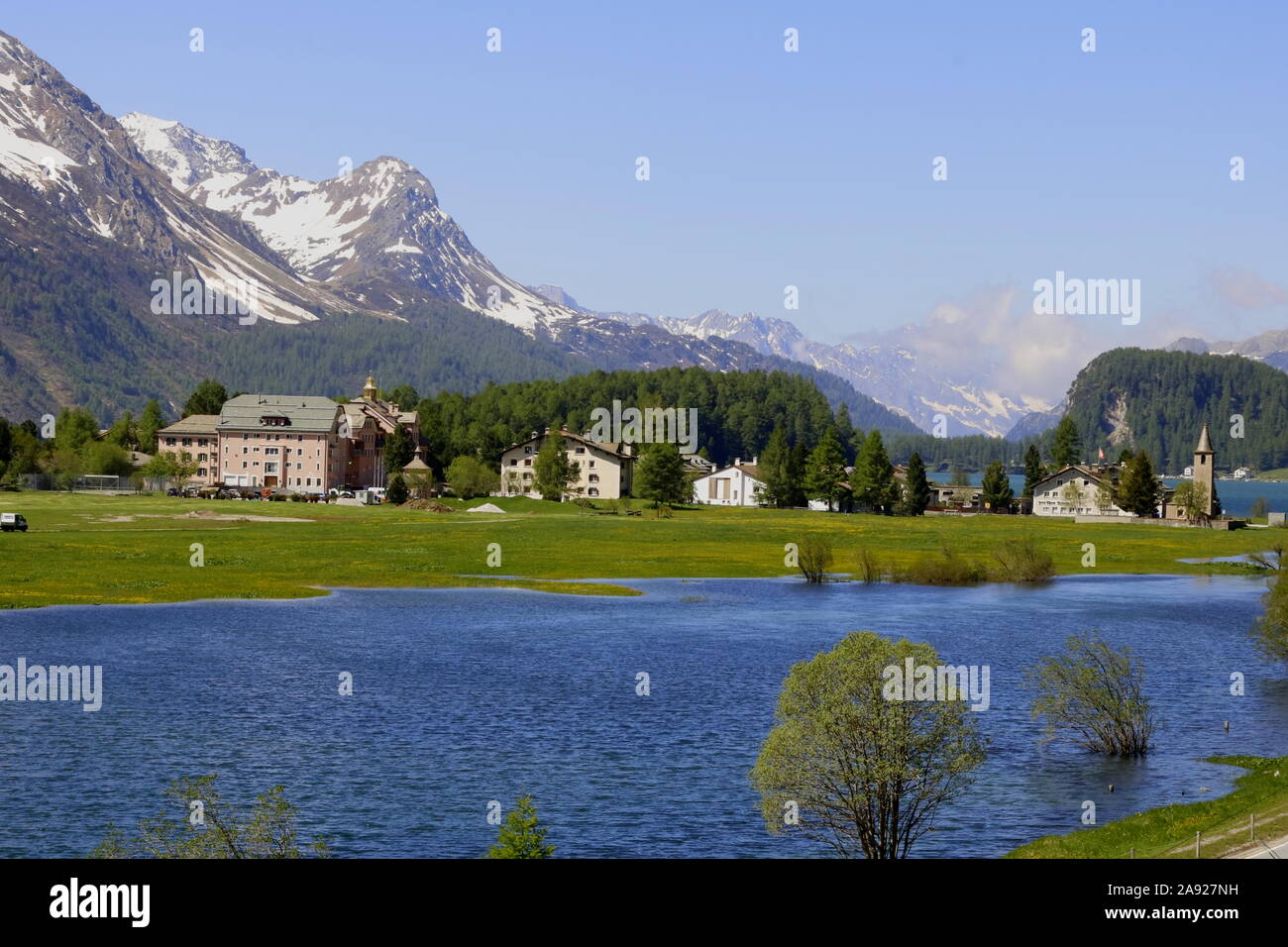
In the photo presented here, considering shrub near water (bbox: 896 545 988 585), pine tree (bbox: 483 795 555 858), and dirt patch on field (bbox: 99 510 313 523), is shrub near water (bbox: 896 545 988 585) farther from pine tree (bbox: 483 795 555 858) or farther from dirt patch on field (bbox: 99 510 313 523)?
pine tree (bbox: 483 795 555 858)

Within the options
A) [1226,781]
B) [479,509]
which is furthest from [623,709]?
[479,509]

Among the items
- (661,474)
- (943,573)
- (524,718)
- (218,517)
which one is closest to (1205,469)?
(661,474)

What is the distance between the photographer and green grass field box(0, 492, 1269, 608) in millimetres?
99625

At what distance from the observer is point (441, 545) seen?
5157 inches

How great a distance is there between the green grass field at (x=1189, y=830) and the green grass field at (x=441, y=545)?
63907 mm

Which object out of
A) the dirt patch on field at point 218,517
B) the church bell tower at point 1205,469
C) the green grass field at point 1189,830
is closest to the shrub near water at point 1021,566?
the dirt patch on field at point 218,517

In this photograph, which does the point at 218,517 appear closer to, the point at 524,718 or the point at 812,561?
the point at 812,561

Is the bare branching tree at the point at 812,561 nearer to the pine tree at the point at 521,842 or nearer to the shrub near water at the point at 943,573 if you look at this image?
the shrub near water at the point at 943,573

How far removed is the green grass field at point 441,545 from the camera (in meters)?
99.6

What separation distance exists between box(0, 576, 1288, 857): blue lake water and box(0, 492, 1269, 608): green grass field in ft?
34.9
